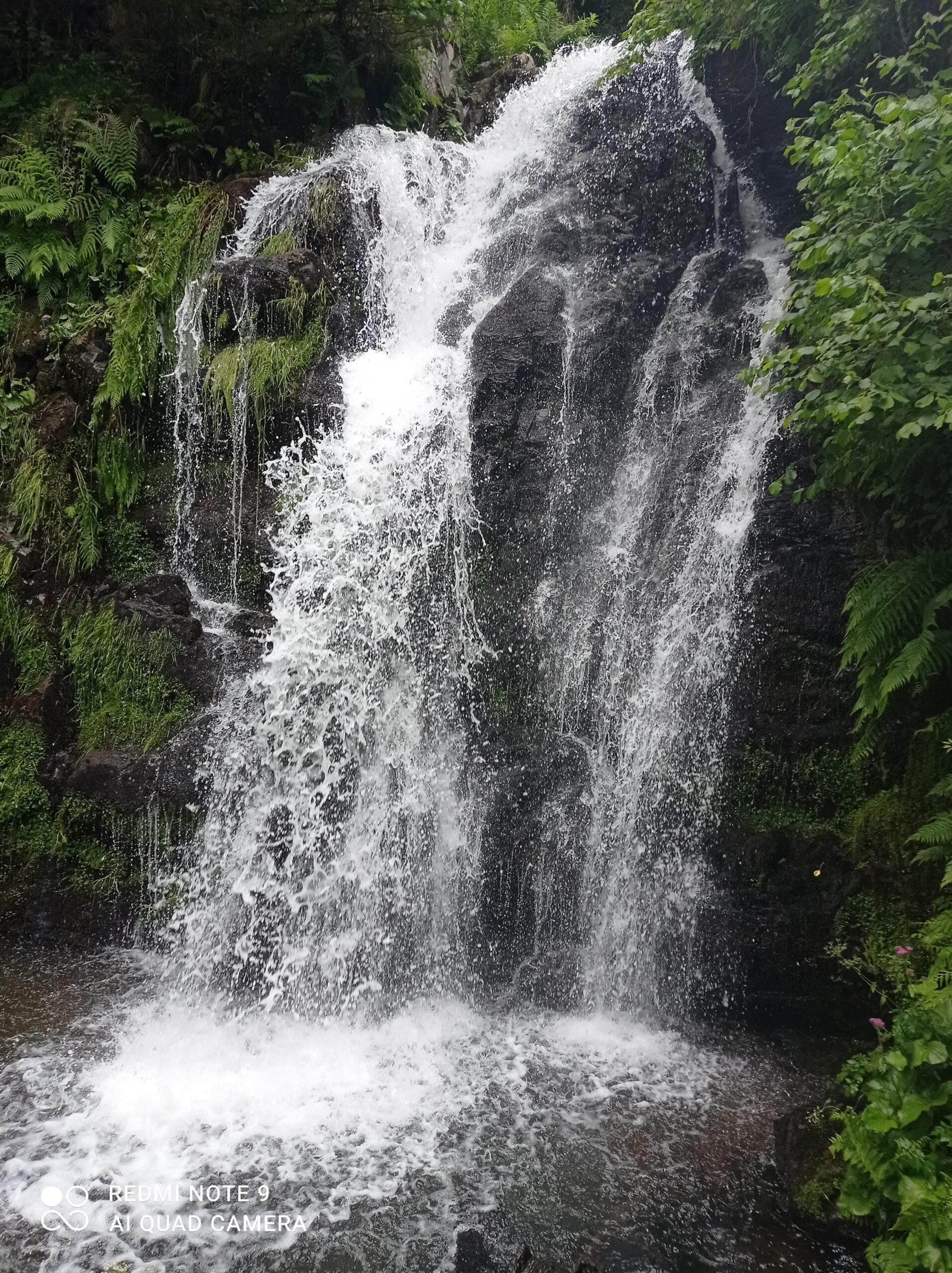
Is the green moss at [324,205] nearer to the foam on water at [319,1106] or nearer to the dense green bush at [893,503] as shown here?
the dense green bush at [893,503]

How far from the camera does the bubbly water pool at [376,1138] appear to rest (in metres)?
3.76

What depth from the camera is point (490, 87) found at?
12516mm

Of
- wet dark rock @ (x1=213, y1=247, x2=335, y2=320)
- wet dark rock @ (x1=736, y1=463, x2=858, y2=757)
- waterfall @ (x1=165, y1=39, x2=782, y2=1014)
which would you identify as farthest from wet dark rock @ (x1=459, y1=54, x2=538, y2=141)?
wet dark rock @ (x1=736, y1=463, x2=858, y2=757)

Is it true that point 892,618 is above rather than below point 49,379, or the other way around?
below

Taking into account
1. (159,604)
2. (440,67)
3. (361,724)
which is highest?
(440,67)

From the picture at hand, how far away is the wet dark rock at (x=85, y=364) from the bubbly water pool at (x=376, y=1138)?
5.40 metres

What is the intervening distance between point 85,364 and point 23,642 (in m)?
2.91

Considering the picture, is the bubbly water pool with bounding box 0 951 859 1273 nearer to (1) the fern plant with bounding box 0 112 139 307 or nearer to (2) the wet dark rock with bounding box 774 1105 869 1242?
(2) the wet dark rock with bounding box 774 1105 869 1242

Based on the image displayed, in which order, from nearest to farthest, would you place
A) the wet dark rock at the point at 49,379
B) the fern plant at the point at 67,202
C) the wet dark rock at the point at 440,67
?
the wet dark rock at the point at 49,379
the fern plant at the point at 67,202
the wet dark rock at the point at 440,67

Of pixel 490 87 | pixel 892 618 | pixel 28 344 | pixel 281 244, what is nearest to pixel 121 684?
pixel 28 344

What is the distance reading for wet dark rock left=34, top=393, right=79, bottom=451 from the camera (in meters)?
7.70

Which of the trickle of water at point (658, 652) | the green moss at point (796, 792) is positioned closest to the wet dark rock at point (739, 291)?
the trickle of water at point (658, 652)

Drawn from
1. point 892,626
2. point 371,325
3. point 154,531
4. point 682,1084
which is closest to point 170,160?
point 371,325

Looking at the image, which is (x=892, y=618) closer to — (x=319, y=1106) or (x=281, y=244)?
(x=319, y=1106)
